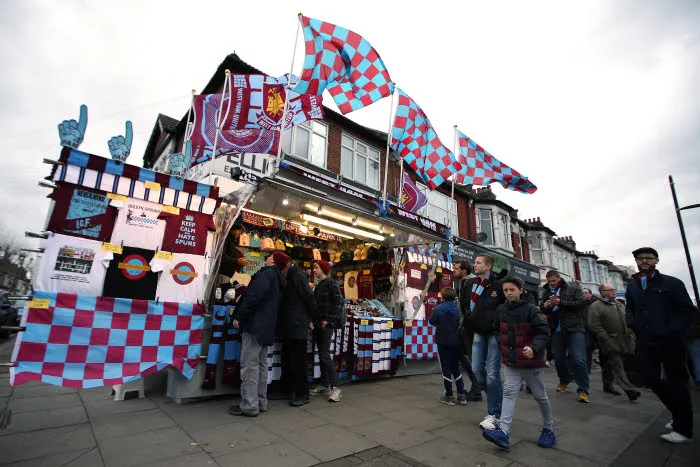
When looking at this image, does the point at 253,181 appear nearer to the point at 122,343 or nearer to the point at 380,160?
the point at 122,343

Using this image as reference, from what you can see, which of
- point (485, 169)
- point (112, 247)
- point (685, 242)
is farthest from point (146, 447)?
point (685, 242)

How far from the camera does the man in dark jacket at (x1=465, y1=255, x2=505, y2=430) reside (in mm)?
4020

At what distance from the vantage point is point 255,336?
14.3 ft

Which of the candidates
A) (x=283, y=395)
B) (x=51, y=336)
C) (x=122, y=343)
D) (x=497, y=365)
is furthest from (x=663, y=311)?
(x=51, y=336)

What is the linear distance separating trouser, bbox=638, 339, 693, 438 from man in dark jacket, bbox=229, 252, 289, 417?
4.48 meters

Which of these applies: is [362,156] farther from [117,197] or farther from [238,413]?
[238,413]

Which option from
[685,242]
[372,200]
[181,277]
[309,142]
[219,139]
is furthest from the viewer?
[685,242]

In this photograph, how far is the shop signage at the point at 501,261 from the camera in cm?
1546

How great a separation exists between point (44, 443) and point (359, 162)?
504 inches

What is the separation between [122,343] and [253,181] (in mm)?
2626

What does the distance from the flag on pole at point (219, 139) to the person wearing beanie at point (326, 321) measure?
2.80 metres

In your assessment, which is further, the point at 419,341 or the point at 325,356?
the point at 419,341

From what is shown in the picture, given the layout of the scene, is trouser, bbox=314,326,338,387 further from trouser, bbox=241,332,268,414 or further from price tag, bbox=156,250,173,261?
price tag, bbox=156,250,173,261

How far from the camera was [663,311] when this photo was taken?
3.82 metres
